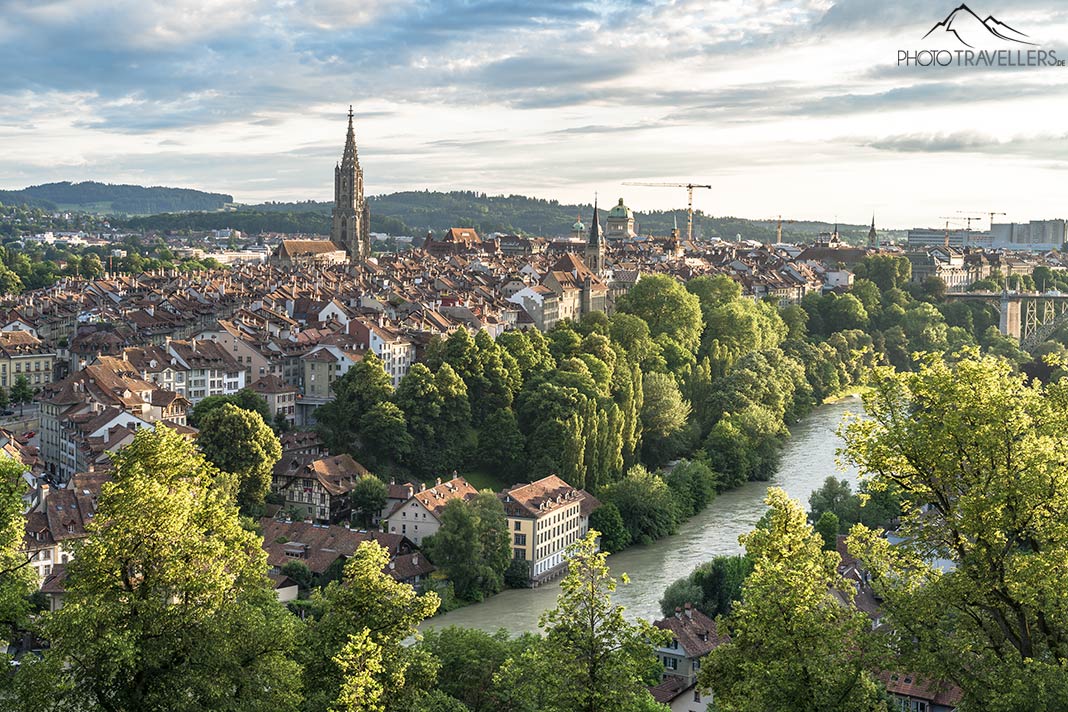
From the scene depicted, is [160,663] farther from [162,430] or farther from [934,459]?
[934,459]

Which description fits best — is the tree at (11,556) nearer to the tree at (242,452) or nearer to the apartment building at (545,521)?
the apartment building at (545,521)

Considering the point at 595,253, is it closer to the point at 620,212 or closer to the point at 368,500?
the point at 368,500

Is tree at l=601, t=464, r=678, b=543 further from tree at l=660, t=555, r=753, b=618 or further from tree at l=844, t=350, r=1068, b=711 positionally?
tree at l=844, t=350, r=1068, b=711

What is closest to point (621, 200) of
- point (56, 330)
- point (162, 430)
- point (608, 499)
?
point (56, 330)

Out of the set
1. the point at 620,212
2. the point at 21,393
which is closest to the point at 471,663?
the point at 21,393

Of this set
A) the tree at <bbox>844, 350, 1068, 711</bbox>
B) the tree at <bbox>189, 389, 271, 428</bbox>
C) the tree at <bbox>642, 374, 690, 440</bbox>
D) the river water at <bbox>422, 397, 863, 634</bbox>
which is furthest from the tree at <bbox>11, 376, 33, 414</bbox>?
the tree at <bbox>844, 350, 1068, 711</bbox>

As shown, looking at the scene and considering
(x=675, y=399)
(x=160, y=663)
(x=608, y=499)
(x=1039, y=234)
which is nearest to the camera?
(x=160, y=663)
